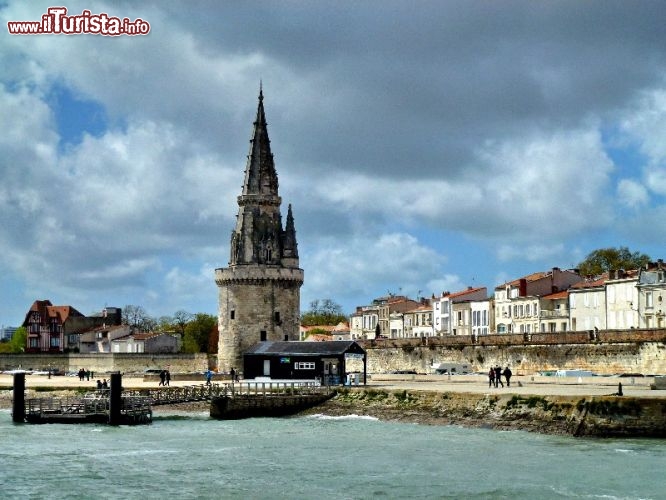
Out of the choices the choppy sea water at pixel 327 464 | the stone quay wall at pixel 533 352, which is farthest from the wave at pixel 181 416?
the stone quay wall at pixel 533 352

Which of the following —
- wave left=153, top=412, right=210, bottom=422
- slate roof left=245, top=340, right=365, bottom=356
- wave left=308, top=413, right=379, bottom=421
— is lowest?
wave left=153, top=412, right=210, bottom=422

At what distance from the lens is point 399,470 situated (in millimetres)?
28656

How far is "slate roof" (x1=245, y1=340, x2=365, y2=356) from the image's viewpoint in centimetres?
5262

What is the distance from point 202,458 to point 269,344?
92.6 ft

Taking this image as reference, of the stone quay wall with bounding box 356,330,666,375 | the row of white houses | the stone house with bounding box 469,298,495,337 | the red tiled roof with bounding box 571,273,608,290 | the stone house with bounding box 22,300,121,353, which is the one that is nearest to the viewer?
the stone quay wall with bounding box 356,330,666,375

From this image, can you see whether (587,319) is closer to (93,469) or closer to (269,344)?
(269,344)

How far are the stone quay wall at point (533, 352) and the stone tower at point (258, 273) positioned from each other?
8879mm

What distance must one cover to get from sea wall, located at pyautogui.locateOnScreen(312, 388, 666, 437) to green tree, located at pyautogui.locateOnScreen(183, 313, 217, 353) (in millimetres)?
64473

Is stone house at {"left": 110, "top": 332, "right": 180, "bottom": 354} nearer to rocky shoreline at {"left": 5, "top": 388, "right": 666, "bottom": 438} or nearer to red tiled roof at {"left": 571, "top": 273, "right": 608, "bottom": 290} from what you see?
red tiled roof at {"left": 571, "top": 273, "right": 608, "bottom": 290}

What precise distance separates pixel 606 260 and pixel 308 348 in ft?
157

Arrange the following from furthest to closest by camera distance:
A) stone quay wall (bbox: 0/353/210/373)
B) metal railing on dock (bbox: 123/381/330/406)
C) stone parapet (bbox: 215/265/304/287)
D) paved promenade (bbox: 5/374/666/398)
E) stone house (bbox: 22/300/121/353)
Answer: stone house (bbox: 22/300/121/353)
stone quay wall (bbox: 0/353/210/373)
stone parapet (bbox: 215/265/304/287)
metal railing on dock (bbox: 123/381/330/406)
paved promenade (bbox: 5/374/666/398)

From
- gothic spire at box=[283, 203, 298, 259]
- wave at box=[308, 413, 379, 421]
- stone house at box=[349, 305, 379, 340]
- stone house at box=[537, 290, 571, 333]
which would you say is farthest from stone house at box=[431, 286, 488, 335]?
wave at box=[308, 413, 379, 421]

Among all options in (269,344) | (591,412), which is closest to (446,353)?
(269,344)

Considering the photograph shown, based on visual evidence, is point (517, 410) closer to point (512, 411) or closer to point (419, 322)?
point (512, 411)
